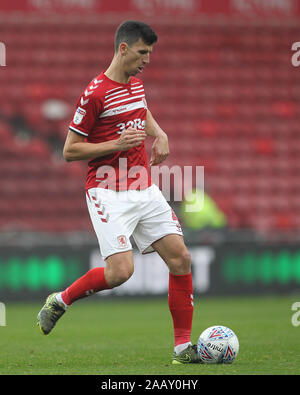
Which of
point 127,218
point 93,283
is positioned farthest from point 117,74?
point 93,283

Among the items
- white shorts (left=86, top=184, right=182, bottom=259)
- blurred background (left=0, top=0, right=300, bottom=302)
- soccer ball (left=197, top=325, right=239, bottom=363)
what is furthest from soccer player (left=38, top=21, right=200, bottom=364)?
blurred background (left=0, top=0, right=300, bottom=302)

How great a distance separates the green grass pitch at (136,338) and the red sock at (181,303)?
23 cm

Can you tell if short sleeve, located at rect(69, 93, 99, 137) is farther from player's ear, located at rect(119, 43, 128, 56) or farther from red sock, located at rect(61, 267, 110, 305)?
red sock, located at rect(61, 267, 110, 305)

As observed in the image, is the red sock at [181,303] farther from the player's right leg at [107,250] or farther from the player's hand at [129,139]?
the player's hand at [129,139]

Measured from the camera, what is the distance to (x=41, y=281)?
10703 mm

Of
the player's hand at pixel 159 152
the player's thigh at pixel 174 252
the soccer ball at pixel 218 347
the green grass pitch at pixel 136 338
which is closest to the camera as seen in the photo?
the green grass pitch at pixel 136 338

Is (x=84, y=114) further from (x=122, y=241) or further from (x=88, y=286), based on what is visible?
(x=88, y=286)

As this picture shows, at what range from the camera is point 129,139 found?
16.3 feet

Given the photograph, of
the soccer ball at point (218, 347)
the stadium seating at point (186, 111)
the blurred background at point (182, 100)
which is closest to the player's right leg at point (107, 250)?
the soccer ball at point (218, 347)

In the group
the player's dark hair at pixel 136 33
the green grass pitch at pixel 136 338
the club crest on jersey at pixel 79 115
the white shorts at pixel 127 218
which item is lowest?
the green grass pitch at pixel 136 338

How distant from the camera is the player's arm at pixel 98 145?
4980 mm

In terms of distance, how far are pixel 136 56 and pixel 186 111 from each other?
375 inches

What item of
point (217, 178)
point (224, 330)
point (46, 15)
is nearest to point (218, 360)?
point (224, 330)
